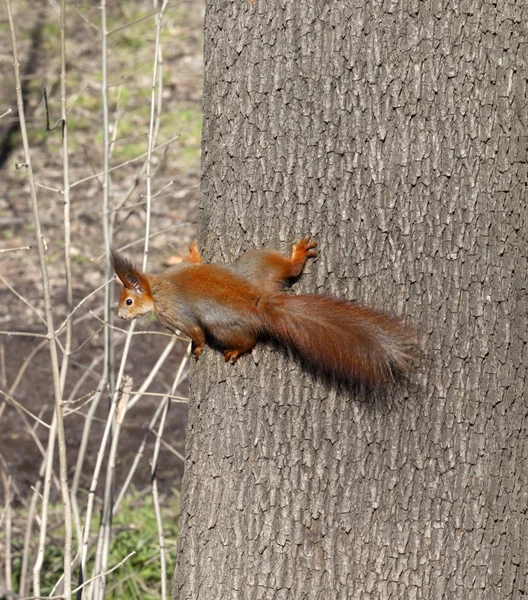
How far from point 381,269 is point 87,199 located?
216 inches

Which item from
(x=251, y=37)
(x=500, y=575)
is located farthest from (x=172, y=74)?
(x=500, y=575)

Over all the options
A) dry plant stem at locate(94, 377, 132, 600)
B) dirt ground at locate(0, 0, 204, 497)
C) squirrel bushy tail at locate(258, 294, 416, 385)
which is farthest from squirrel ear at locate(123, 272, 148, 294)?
dirt ground at locate(0, 0, 204, 497)

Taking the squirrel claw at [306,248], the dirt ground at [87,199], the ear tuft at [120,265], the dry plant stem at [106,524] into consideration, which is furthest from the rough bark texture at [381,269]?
the dirt ground at [87,199]

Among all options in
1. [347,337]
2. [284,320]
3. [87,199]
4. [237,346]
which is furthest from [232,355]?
[87,199]

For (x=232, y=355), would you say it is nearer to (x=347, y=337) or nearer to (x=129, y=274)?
(x=347, y=337)

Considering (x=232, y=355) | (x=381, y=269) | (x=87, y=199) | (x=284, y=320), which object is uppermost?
(x=87, y=199)

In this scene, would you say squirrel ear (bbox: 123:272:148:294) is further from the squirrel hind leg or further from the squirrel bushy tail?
the squirrel bushy tail

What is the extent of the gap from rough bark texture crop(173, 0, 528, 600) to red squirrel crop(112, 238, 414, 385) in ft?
0.18

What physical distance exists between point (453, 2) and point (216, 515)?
1449mm

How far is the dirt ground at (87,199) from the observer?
516 cm

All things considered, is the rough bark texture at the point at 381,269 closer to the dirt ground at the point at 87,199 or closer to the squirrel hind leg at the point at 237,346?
the squirrel hind leg at the point at 237,346

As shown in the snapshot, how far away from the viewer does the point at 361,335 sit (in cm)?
194

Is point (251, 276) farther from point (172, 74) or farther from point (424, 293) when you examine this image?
point (172, 74)

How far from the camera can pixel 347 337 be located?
1957mm
